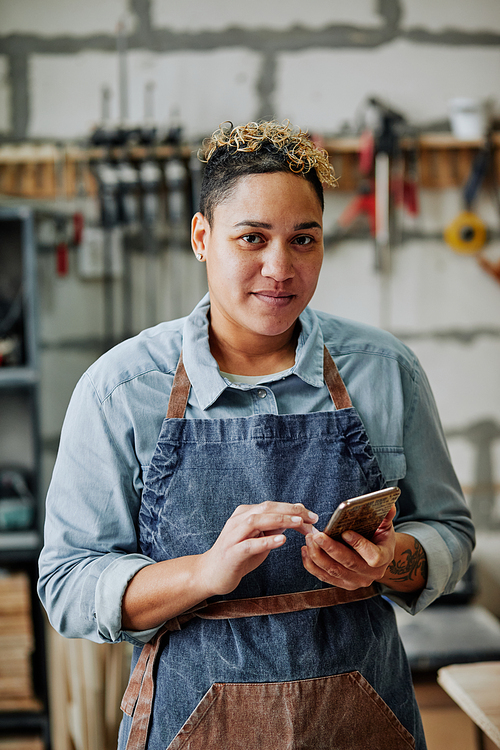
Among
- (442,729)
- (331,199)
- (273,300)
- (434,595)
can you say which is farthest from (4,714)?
(331,199)

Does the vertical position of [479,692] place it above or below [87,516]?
below

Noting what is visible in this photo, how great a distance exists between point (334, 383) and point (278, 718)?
1.78 ft

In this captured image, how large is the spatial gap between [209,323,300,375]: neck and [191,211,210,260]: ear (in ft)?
0.50

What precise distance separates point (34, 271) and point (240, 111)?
3.47 ft

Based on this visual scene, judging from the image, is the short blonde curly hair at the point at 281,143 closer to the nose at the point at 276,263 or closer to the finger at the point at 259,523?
the nose at the point at 276,263

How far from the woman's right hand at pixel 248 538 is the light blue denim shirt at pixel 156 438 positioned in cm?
16

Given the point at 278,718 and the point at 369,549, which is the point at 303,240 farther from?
the point at 278,718

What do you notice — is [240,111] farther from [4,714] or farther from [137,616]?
[4,714]

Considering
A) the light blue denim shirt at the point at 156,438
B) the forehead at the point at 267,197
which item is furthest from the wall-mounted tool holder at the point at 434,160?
the forehead at the point at 267,197

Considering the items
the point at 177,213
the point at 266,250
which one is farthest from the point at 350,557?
the point at 177,213

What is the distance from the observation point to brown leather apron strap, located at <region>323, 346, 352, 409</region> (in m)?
1.15

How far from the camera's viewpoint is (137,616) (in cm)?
104

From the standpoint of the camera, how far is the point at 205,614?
1068 mm

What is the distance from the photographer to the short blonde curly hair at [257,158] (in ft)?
3.50
